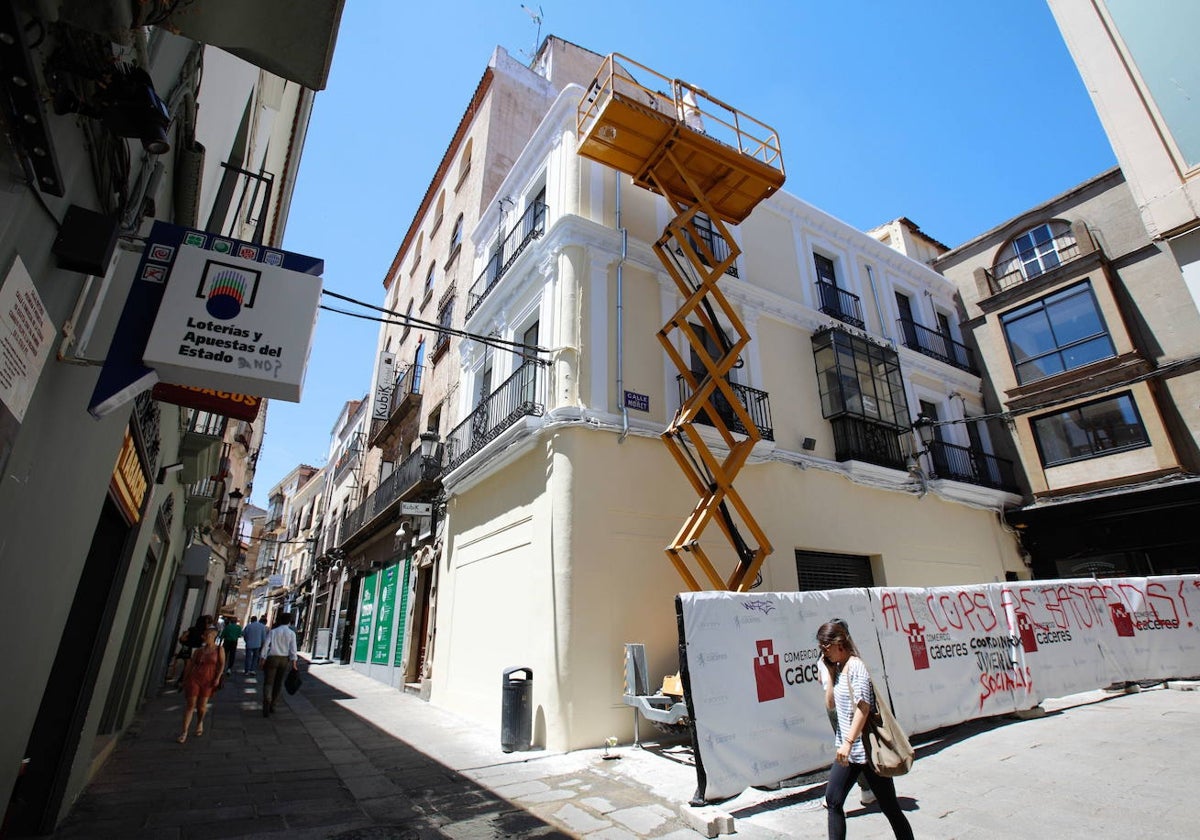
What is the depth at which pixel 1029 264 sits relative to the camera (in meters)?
15.7

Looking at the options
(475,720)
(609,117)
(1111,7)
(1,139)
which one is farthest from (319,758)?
(1111,7)

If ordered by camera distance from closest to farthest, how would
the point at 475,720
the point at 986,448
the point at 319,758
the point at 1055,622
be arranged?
the point at 319,758 < the point at 1055,622 < the point at 475,720 < the point at 986,448

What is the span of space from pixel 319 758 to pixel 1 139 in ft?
23.0

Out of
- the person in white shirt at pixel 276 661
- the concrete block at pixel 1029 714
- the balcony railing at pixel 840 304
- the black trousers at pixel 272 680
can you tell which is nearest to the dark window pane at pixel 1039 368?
the balcony railing at pixel 840 304

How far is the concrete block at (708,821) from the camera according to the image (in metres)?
4.22

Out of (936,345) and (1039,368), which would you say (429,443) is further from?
(1039,368)

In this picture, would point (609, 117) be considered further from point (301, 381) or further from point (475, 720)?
point (475, 720)

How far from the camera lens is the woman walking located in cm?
333

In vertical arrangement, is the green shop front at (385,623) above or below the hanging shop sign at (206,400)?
below

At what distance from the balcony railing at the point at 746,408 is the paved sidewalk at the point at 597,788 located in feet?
17.0

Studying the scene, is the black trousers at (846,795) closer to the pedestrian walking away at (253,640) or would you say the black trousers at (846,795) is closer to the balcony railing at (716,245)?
the balcony railing at (716,245)

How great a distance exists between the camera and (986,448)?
1527 cm

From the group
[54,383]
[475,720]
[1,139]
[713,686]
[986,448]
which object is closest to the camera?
[1,139]

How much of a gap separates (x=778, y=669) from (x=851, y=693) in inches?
84.0
